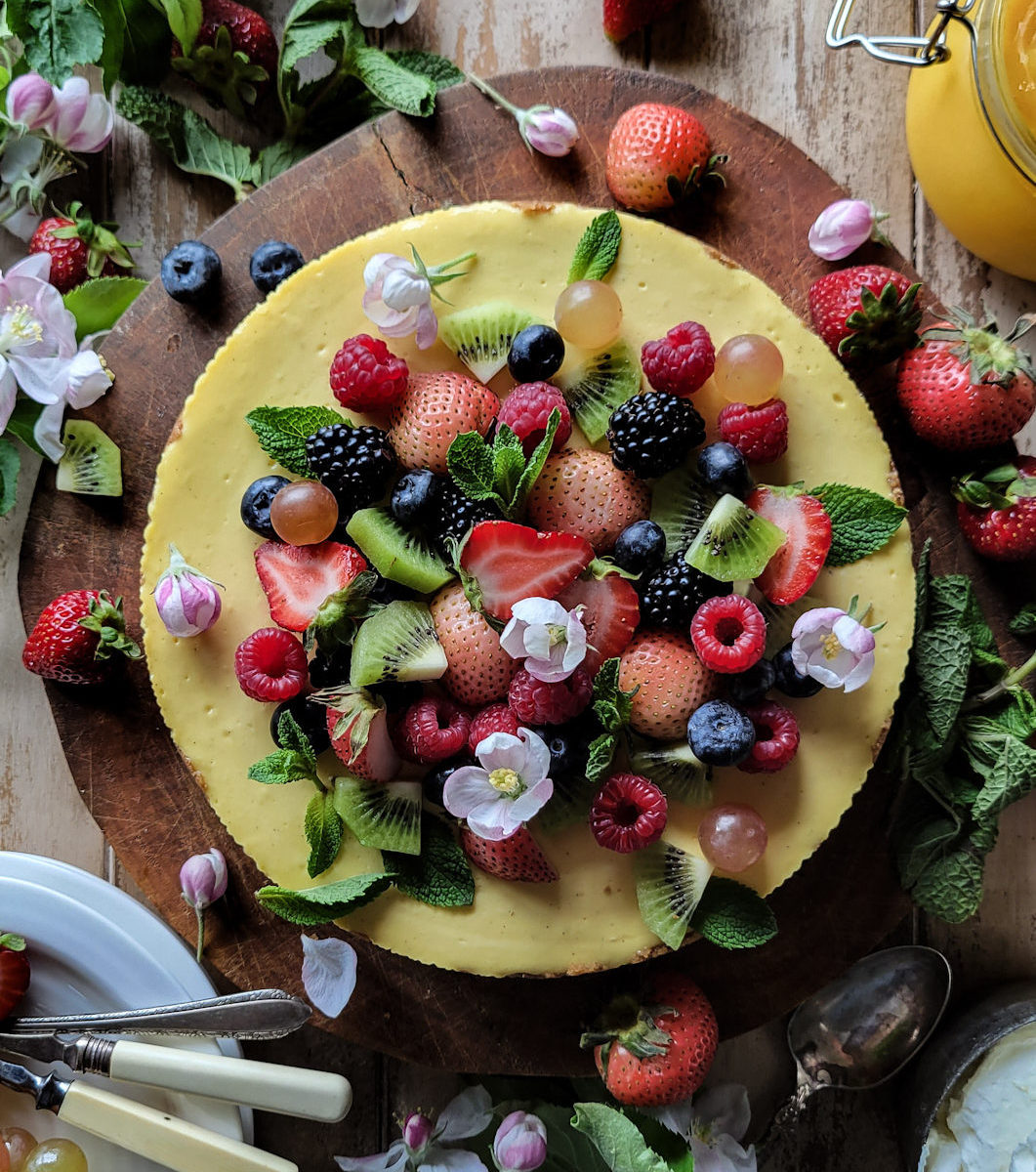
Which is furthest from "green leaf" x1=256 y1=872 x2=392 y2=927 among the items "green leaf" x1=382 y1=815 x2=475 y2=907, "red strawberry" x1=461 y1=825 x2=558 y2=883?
"red strawberry" x1=461 y1=825 x2=558 y2=883

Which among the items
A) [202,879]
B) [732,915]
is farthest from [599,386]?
[202,879]

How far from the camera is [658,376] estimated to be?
1.99m

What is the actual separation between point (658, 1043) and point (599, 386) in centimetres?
124

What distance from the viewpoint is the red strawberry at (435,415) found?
197 cm

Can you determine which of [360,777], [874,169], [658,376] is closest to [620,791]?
[360,777]

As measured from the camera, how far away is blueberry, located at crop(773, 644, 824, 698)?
6.39 feet

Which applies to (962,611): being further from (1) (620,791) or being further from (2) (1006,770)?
(1) (620,791)

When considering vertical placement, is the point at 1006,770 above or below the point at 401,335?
below

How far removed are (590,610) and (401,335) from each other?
63 cm

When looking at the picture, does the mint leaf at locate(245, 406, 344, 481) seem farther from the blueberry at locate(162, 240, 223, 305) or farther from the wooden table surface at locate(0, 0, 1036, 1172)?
the wooden table surface at locate(0, 0, 1036, 1172)

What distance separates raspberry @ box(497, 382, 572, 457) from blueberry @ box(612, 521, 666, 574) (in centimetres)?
21

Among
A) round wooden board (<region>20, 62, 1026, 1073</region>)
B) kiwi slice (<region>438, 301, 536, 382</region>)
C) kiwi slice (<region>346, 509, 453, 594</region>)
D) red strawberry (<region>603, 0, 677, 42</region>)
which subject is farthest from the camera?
red strawberry (<region>603, 0, 677, 42</region>)

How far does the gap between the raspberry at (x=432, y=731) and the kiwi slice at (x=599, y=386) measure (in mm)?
560

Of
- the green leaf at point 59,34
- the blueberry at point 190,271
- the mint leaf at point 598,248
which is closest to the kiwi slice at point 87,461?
the blueberry at point 190,271
